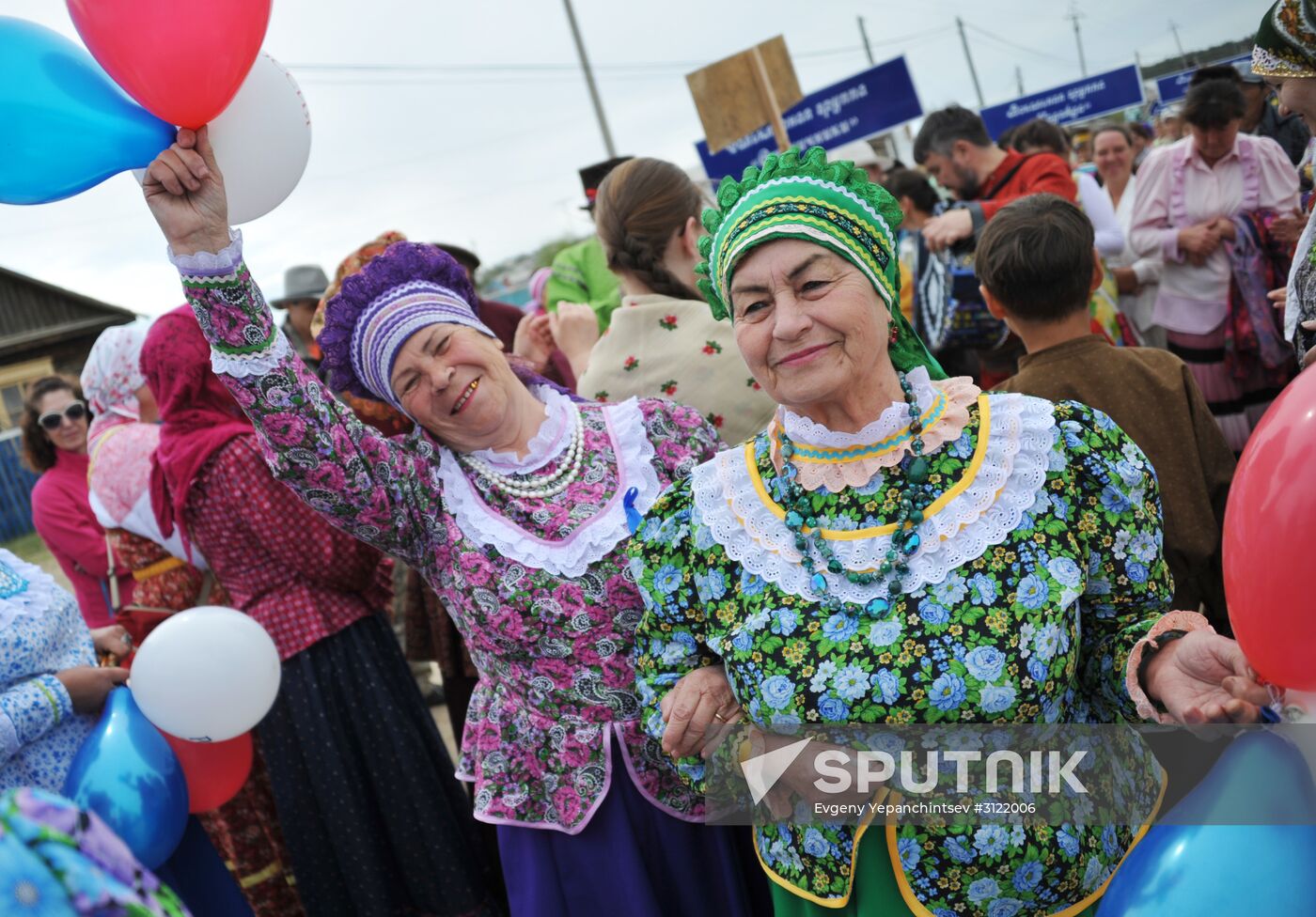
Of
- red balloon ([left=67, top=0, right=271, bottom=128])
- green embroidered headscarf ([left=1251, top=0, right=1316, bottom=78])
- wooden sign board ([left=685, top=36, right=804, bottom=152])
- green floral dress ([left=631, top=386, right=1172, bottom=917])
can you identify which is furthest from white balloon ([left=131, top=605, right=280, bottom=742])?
wooden sign board ([left=685, top=36, right=804, bottom=152])

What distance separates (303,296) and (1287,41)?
4.25 m

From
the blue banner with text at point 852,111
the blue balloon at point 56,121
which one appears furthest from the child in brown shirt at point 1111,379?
the blue banner with text at point 852,111

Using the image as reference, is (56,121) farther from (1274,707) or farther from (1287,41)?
(1287,41)

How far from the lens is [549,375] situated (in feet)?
12.8

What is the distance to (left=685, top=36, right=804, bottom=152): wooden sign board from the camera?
5.36 m

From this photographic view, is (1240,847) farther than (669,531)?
No

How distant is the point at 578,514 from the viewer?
2.35 m

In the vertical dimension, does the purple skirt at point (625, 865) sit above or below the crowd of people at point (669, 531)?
below

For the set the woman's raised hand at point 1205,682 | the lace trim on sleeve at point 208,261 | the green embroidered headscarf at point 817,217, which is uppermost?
the lace trim on sleeve at point 208,261

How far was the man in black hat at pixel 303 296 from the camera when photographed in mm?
5066

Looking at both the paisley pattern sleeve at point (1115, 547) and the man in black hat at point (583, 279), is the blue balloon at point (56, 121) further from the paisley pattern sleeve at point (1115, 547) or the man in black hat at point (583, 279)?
the man in black hat at point (583, 279)

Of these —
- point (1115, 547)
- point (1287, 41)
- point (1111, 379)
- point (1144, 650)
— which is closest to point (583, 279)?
point (1111, 379)

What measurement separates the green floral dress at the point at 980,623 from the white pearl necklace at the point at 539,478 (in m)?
0.73

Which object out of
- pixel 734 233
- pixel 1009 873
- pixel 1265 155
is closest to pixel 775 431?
pixel 734 233
